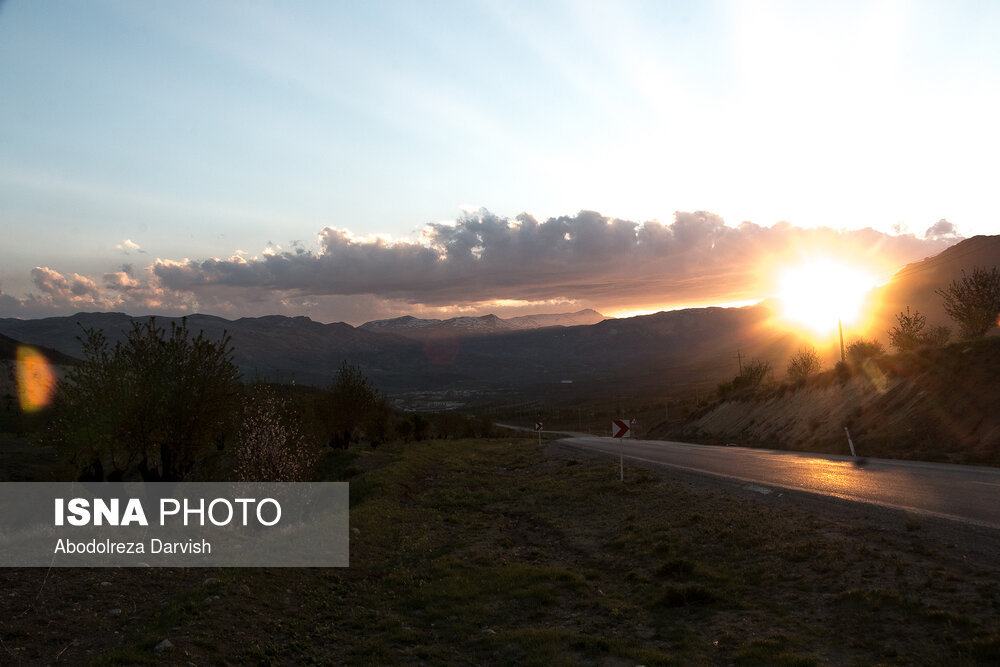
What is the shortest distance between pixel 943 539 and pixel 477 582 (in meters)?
8.91

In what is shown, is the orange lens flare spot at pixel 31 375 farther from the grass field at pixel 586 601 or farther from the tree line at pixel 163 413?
the grass field at pixel 586 601

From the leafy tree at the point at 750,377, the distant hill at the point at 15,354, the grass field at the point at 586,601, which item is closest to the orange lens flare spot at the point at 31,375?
the distant hill at the point at 15,354

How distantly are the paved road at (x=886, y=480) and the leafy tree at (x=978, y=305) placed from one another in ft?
71.7

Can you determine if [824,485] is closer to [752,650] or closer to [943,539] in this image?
[943,539]

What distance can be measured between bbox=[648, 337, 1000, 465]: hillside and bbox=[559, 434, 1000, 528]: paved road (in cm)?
342

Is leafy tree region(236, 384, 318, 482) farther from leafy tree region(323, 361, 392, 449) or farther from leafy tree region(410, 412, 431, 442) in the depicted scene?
leafy tree region(410, 412, 431, 442)

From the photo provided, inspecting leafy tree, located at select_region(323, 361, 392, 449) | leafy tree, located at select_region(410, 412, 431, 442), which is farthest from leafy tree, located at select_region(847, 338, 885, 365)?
leafy tree, located at select_region(410, 412, 431, 442)

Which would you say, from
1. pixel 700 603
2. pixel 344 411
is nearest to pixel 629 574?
pixel 700 603

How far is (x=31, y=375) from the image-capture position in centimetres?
11294

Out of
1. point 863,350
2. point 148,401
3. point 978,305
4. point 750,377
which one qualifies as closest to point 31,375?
point 750,377

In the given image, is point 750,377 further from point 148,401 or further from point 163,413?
point 148,401

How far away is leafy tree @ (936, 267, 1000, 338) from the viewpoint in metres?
41.5

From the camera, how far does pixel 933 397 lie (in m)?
30.5

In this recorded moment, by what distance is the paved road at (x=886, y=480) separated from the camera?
553 inches
